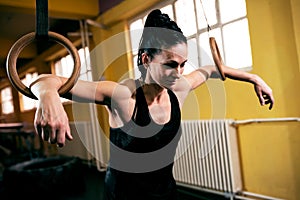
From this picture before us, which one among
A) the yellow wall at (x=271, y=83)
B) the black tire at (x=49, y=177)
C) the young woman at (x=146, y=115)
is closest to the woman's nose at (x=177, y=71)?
the young woman at (x=146, y=115)

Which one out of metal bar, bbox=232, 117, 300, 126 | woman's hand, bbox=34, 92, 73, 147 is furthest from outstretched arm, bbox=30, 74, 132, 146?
metal bar, bbox=232, 117, 300, 126

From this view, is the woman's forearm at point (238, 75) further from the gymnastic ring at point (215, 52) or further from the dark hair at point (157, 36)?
the dark hair at point (157, 36)

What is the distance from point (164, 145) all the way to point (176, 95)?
100 millimetres

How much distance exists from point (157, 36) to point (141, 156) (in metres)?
0.18

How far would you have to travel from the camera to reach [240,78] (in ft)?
1.58

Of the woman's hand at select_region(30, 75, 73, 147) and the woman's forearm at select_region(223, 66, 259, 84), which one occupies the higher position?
the woman's forearm at select_region(223, 66, 259, 84)

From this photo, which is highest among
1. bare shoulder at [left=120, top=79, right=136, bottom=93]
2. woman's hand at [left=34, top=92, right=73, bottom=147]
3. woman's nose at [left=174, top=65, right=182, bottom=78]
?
woman's nose at [left=174, top=65, right=182, bottom=78]

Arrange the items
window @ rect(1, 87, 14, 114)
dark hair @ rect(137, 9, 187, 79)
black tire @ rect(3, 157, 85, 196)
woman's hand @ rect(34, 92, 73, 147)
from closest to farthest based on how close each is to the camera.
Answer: woman's hand @ rect(34, 92, 73, 147)
dark hair @ rect(137, 9, 187, 79)
window @ rect(1, 87, 14, 114)
black tire @ rect(3, 157, 85, 196)

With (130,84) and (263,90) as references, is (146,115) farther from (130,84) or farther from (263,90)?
(263,90)

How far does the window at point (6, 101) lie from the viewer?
0.46 m

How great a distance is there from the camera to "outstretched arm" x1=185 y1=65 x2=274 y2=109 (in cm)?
47

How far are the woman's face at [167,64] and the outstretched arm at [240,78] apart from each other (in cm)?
10

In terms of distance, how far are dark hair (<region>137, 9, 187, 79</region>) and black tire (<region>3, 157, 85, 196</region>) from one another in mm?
276

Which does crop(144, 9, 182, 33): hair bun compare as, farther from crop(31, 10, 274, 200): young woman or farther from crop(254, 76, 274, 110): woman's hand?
crop(254, 76, 274, 110): woman's hand
